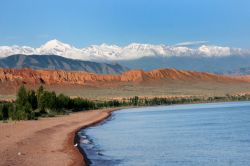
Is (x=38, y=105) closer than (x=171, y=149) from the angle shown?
No

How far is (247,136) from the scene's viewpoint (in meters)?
42.6

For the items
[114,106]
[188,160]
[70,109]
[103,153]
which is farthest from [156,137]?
[114,106]

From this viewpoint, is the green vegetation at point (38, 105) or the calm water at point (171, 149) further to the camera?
the green vegetation at point (38, 105)

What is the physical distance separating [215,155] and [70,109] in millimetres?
86661

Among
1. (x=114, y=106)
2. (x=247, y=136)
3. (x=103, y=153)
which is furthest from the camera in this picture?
(x=114, y=106)

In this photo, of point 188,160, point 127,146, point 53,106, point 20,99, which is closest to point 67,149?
point 127,146

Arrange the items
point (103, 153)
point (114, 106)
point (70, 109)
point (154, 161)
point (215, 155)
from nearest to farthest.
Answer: point (154, 161) → point (215, 155) → point (103, 153) → point (70, 109) → point (114, 106)

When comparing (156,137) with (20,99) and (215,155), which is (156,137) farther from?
(20,99)

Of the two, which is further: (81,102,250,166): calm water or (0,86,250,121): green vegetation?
(0,86,250,121): green vegetation

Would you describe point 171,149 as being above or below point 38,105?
below

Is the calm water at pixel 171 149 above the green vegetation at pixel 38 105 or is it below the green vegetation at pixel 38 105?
below

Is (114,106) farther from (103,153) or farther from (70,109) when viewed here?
(103,153)

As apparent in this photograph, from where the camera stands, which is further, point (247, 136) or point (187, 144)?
point (247, 136)

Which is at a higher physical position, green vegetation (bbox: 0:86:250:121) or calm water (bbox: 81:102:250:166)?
green vegetation (bbox: 0:86:250:121)
